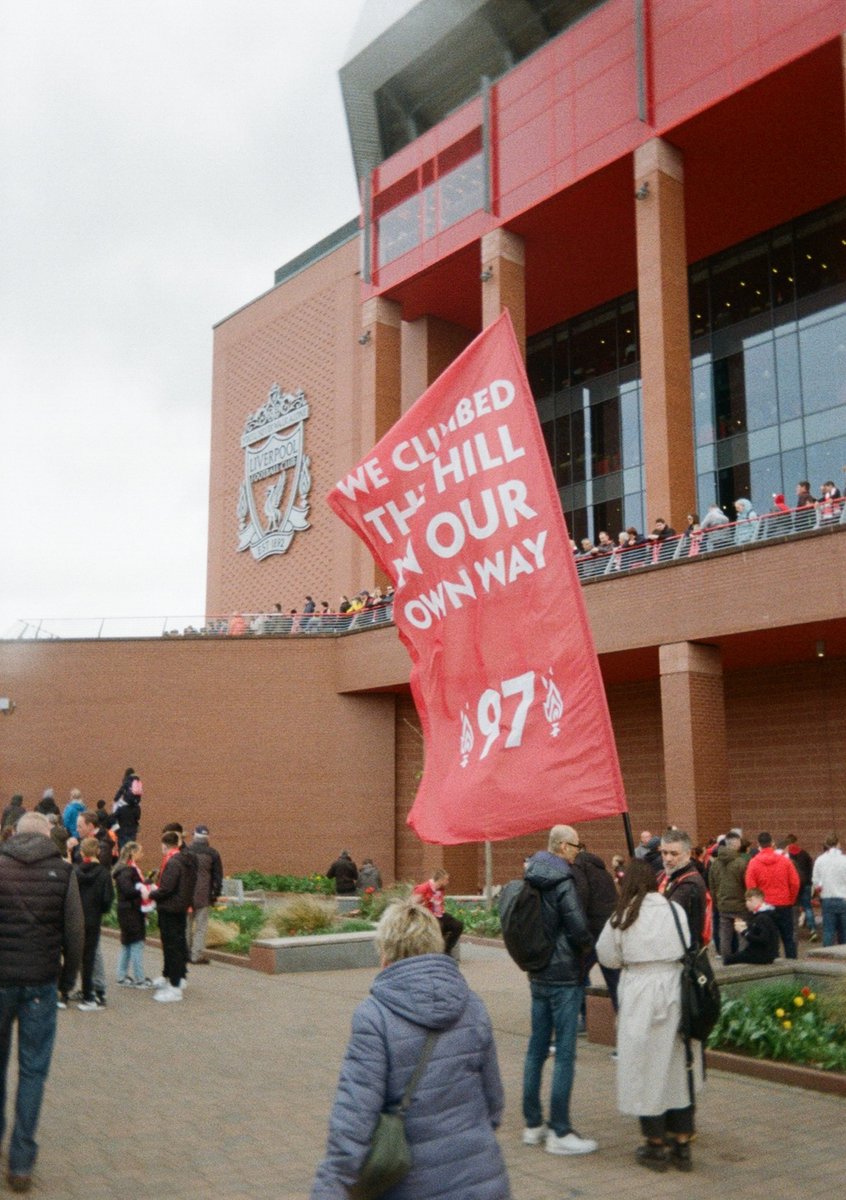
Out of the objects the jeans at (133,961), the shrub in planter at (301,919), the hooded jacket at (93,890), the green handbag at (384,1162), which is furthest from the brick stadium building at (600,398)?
the green handbag at (384,1162)

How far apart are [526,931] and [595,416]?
27920mm

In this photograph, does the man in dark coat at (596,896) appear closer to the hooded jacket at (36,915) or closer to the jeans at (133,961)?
the hooded jacket at (36,915)

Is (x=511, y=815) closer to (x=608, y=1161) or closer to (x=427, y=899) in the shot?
(x=608, y=1161)

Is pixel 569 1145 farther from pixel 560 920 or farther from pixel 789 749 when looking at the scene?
pixel 789 749

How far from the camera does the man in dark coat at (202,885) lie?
13797 mm

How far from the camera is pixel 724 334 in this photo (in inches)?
1178

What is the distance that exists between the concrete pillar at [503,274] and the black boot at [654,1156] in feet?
84.2

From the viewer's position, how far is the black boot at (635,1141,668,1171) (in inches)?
245

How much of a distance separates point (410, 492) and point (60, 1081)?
16.3 ft

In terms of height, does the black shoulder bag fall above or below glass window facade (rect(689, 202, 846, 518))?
below

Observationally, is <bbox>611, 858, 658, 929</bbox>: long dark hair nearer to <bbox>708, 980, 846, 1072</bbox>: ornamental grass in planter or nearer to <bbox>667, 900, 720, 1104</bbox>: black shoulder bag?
<bbox>667, 900, 720, 1104</bbox>: black shoulder bag

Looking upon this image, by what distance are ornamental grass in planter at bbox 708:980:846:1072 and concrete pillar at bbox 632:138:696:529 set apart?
17.4m

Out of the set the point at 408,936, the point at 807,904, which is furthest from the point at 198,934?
the point at 408,936

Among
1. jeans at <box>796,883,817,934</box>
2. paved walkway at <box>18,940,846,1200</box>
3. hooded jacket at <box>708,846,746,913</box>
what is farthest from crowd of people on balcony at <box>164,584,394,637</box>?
paved walkway at <box>18,940,846,1200</box>
